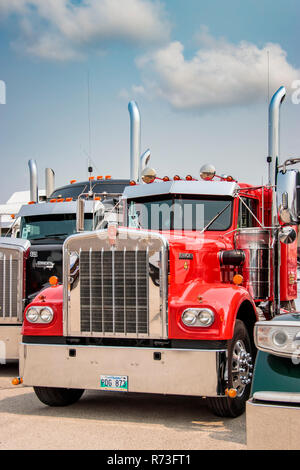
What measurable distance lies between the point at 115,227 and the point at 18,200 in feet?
76.7

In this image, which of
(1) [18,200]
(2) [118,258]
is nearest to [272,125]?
(2) [118,258]

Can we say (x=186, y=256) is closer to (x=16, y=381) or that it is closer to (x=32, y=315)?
(x=32, y=315)

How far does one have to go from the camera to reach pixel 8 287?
8.05 metres

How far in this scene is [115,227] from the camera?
591 centimetres

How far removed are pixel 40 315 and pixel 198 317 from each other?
67.3 inches

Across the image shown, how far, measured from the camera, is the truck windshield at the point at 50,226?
1043 centimetres

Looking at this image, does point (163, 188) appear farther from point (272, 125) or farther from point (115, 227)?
point (272, 125)

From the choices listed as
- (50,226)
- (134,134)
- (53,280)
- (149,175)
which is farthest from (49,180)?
(53,280)

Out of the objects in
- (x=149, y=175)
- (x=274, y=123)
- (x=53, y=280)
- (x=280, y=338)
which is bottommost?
(x=280, y=338)

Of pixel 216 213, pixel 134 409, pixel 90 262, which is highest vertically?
pixel 216 213

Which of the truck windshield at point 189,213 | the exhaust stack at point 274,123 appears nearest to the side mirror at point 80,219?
the truck windshield at point 189,213

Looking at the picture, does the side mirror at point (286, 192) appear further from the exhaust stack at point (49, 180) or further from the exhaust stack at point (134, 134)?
the exhaust stack at point (49, 180)

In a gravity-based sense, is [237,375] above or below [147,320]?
below

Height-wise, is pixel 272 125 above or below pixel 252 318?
above
